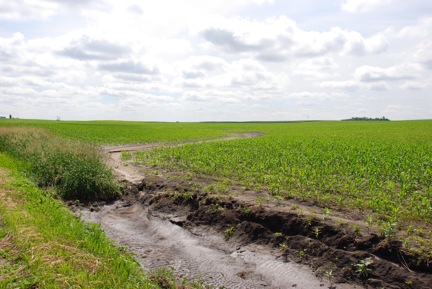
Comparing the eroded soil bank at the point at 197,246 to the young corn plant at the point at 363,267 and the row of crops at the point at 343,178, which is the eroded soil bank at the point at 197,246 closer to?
the young corn plant at the point at 363,267

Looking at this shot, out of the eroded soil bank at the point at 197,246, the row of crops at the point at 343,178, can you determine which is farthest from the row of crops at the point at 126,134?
the eroded soil bank at the point at 197,246

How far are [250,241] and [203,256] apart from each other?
49.4 inches

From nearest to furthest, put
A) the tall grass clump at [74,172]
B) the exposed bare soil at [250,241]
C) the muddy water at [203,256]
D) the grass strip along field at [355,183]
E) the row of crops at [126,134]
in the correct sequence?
the exposed bare soil at [250,241] → the muddy water at [203,256] → the grass strip along field at [355,183] → the tall grass clump at [74,172] → the row of crops at [126,134]

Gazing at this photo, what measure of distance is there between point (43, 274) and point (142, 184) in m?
7.13

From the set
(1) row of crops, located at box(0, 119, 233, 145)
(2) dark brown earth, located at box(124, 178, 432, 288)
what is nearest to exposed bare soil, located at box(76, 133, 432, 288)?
(2) dark brown earth, located at box(124, 178, 432, 288)

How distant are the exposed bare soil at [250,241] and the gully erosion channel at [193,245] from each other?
0.06ft

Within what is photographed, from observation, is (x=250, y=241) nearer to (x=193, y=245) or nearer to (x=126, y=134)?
(x=193, y=245)

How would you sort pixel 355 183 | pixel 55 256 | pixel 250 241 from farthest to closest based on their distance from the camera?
pixel 355 183 → pixel 250 241 → pixel 55 256

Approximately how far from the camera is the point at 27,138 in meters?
16.7

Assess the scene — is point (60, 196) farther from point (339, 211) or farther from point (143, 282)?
point (339, 211)

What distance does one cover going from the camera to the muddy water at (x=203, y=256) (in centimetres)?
490

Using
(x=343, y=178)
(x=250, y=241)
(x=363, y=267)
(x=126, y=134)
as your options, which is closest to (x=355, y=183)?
(x=343, y=178)

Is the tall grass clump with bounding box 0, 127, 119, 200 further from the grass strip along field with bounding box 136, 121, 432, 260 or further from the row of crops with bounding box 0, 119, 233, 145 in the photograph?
the row of crops with bounding box 0, 119, 233, 145

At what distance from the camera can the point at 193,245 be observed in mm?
6410
